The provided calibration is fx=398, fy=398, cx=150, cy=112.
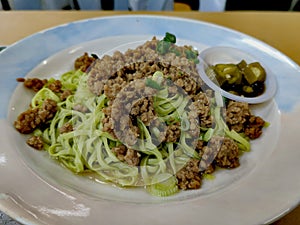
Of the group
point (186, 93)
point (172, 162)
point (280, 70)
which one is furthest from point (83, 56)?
point (280, 70)

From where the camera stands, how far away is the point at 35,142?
135cm

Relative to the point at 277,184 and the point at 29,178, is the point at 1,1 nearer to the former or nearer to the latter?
the point at 29,178

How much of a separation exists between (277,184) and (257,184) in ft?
0.18

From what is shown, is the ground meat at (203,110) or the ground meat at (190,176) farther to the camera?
the ground meat at (203,110)

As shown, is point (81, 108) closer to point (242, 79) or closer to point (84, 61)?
point (84, 61)

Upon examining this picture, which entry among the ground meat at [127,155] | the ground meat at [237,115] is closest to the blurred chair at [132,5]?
the ground meat at [237,115]

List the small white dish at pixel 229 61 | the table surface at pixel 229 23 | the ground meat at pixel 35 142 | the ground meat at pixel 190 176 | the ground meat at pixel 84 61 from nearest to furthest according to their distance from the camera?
the ground meat at pixel 190 176
the ground meat at pixel 35 142
the small white dish at pixel 229 61
the ground meat at pixel 84 61
the table surface at pixel 229 23

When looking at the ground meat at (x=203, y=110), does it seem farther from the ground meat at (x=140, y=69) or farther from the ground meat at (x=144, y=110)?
the ground meat at (x=144, y=110)

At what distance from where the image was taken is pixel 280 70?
1583 mm

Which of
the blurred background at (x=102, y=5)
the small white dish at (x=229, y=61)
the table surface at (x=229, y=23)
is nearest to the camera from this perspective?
the small white dish at (x=229, y=61)

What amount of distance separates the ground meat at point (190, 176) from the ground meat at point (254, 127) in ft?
0.80

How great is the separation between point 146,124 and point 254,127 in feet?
1.29

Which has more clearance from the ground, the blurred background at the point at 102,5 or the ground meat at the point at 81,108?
the ground meat at the point at 81,108

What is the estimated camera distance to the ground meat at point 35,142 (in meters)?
1.35
